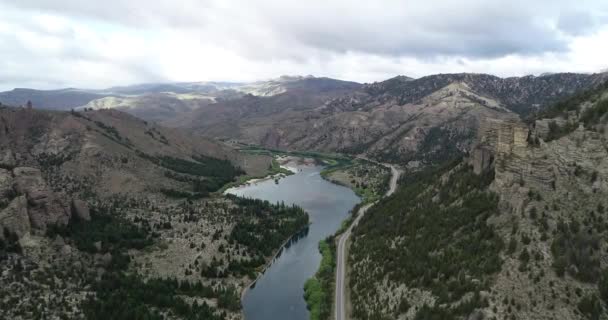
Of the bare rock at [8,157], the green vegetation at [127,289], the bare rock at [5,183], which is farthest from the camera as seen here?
the bare rock at [8,157]

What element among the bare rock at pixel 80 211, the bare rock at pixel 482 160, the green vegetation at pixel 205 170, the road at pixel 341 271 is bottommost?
the road at pixel 341 271

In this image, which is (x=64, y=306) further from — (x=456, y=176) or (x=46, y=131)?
(x=46, y=131)

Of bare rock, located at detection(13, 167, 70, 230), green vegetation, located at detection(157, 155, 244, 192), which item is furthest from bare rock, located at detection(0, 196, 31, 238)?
green vegetation, located at detection(157, 155, 244, 192)

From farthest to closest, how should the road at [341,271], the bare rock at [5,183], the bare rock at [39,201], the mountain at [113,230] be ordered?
the bare rock at [39,201]
the bare rock at [5,183]
the road at [341,271]
the mountain at [113,230]

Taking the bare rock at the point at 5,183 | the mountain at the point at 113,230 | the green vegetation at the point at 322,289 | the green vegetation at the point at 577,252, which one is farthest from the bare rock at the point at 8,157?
the green vegetation at the point at 577,252

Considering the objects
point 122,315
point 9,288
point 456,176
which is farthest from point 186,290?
point 456,176

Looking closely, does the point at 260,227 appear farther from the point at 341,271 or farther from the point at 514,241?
the point at 514,241

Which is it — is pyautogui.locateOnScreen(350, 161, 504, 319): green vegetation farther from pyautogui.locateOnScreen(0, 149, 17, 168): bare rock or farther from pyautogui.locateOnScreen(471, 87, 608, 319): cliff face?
pyautogui.locateOnScreen(0, 149, 17, 168): bare rock

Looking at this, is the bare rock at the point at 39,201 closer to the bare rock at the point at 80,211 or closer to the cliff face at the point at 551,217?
the bare rock at the point at 80,211
